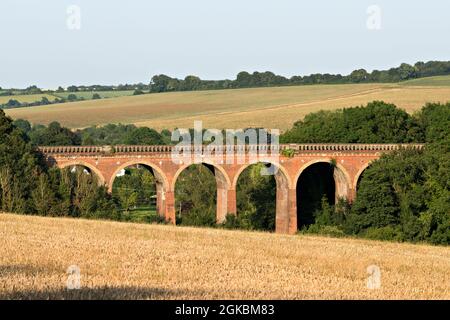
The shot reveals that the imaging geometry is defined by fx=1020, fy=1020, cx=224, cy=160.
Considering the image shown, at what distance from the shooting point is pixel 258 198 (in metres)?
85.5

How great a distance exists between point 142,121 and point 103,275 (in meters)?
121

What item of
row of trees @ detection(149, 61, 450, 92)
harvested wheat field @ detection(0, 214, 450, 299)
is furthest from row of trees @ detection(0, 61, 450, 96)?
harvested wheat field @ detection(0, 214, 450, 299)

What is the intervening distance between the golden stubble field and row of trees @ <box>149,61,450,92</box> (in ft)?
49.3

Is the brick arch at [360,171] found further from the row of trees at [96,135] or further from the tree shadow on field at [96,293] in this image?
the tree shadow on field at [96,293]

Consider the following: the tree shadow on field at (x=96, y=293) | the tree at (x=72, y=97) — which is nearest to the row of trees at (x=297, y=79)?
the tree at (x=72, y=97)

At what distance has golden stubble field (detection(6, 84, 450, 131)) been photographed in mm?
134625

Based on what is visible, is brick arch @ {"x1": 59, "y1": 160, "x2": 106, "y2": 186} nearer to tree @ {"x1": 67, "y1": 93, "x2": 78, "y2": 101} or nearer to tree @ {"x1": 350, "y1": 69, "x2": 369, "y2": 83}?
tree @ {"x1": 350, "y1": 69, "x2": 369, "y2": 83}

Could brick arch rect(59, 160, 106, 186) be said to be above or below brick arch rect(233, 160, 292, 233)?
above

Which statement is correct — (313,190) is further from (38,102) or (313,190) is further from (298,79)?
(38,102)

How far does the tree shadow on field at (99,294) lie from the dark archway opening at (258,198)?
5805 cm

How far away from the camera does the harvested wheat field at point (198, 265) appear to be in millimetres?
21781

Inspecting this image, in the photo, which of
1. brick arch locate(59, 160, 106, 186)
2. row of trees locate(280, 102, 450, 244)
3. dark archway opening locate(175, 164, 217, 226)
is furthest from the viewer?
dark archway opening locate(175, 164, 217, 226)

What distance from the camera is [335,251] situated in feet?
117
